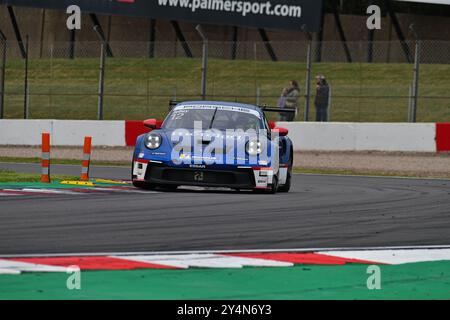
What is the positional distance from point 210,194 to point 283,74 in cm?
1940

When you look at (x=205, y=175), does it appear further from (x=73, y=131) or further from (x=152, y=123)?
(x=73, y=131)

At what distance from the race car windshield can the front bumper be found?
3.07 feet

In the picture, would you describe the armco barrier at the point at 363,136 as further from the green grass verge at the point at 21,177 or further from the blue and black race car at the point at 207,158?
the blue and black race car at the point at 207,158

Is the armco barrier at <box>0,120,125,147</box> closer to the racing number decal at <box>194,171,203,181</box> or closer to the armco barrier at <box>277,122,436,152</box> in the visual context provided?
the armco barrier at <box>277,122,436,152</box>

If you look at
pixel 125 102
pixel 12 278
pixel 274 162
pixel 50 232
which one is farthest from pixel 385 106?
pixel 12 278

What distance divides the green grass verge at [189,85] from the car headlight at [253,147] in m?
15.4

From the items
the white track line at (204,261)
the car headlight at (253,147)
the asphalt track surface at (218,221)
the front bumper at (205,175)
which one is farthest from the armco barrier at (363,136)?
the white track line at (204,261)

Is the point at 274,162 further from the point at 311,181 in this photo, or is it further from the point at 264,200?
the point at 311,181

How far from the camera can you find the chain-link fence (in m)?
30.6

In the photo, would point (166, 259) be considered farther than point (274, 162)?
No

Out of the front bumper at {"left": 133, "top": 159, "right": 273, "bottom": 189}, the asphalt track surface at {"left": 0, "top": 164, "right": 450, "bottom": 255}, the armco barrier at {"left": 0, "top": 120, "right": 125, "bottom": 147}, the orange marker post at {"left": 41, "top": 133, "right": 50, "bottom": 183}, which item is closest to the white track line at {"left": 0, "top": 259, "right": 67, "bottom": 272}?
the asphalt track surface at {"left": 0, "top": 164, "right": 450, "bottom": 255}

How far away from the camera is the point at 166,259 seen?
793 cm

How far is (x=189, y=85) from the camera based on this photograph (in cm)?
3253

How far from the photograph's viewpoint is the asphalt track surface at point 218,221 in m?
8.93
